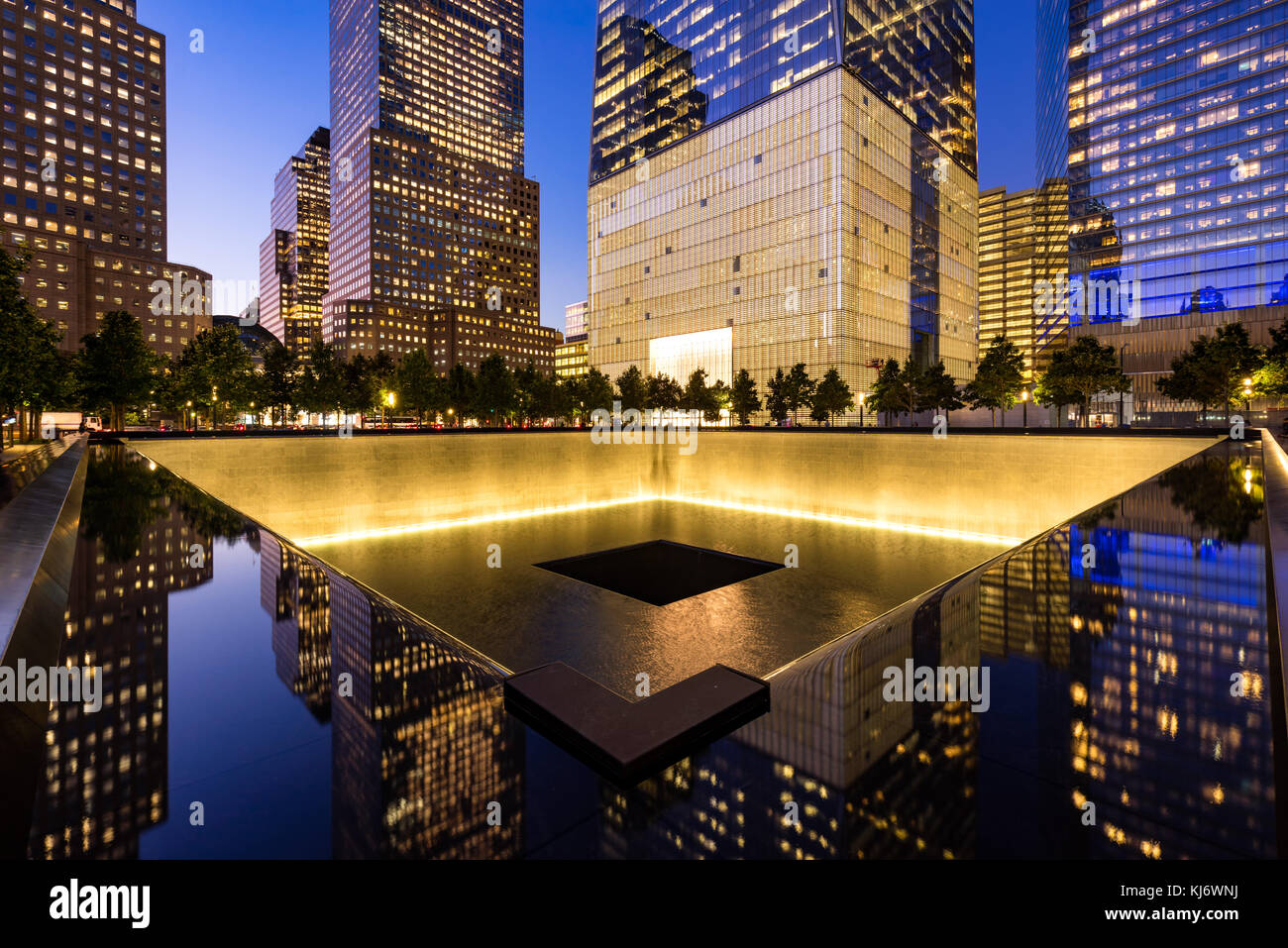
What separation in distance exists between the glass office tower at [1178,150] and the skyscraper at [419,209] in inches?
5211

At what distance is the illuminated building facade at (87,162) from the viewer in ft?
336

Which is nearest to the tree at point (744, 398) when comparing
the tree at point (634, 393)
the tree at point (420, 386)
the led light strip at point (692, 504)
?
the tree at point (634, 393)

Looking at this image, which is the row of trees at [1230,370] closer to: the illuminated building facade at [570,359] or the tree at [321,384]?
the tree at [321,384]

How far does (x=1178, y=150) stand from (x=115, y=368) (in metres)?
131

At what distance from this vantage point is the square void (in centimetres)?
2480

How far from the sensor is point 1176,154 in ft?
297

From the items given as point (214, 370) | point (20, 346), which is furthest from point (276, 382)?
point (20, 346)

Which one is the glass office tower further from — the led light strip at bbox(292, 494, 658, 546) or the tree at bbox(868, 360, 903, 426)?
the led light strip at bbox(292, 494, 658, 546)

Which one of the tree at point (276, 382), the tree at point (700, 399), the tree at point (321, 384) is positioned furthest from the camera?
the tree at point (700, 399)

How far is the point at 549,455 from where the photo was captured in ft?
134

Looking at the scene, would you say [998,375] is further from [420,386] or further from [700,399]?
[420,386]

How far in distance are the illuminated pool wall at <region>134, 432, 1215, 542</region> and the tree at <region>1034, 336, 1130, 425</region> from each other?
18508 mm
